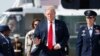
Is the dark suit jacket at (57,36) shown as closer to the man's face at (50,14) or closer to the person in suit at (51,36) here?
the person in suit at (51,36)

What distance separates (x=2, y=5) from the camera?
17.1 meters

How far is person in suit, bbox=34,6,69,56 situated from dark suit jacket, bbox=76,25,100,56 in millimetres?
660

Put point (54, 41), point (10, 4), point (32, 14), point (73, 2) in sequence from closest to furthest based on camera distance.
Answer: point (54, 41), point (73, 2), point (32, 14), point (10, 4)

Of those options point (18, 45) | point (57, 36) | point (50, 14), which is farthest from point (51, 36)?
point (18, 45)

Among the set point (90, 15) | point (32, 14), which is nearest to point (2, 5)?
point (32, 14)

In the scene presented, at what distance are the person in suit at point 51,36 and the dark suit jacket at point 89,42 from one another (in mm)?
660

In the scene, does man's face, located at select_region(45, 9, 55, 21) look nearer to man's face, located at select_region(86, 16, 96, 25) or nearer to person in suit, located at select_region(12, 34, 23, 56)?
man's face, located at select_region(86, 16, 96, 25)

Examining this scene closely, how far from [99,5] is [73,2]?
61 centimetres

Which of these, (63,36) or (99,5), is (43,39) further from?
(99,5)

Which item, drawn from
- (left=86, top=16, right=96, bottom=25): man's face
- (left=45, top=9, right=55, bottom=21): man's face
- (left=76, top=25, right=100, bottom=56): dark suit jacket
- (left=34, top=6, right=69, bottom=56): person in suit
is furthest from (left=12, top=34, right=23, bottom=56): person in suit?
(left=45, top=9, right=55, bottom=21): man's face

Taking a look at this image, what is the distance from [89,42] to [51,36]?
91 cm

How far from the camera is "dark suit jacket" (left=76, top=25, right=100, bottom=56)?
10250 millimetres

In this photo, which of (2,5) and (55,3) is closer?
(55,3)

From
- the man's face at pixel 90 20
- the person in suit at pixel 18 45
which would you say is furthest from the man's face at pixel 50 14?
the person in suit at pixel 18 45
